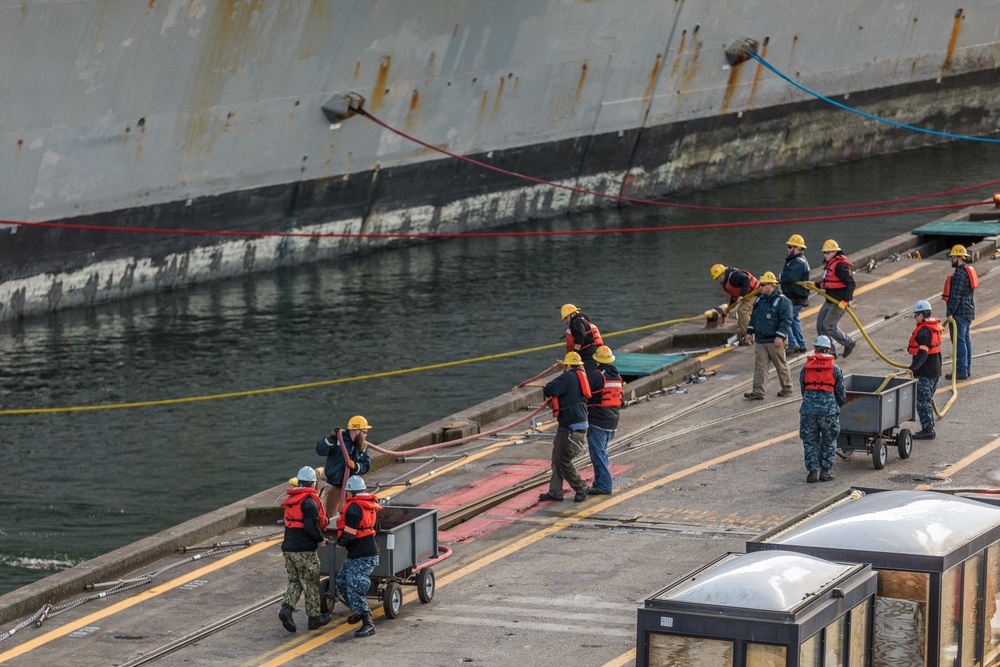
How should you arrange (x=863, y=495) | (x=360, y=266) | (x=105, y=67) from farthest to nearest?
(x=360, y=266)
(x=105, y=67)
(x=863, y=495)

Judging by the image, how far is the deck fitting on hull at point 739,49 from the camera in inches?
1663

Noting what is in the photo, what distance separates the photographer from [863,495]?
12758mm

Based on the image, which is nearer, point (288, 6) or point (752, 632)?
point (752, 632)

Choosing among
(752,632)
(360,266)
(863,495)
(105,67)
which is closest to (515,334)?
(360,266)

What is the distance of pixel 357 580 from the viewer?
13500 mm

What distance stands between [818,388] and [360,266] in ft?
61.6

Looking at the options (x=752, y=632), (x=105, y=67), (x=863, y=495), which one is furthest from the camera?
(x=105, y=67)

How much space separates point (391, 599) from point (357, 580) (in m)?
0.47

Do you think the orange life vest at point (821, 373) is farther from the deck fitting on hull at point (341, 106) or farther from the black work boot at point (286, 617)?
the deck fitting on hull at point (341, 106)

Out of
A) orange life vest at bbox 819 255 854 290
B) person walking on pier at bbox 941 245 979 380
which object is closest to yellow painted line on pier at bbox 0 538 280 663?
orange life vest at bbox 819 255 854 290

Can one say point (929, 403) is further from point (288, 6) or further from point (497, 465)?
point (288, 6)

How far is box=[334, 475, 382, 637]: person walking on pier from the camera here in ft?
44.1

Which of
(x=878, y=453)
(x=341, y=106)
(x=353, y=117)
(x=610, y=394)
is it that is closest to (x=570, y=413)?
(x=610, y=394)

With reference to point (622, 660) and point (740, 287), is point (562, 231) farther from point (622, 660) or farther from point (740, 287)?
point (622, 660)
